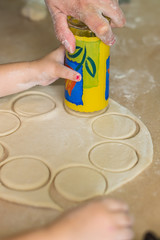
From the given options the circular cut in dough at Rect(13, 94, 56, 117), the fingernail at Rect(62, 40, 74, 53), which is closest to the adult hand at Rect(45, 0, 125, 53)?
the fingernail at Rect(62, 40, 74, 53)

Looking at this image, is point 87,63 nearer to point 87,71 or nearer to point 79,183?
point 87,71

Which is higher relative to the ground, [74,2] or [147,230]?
[74,2]

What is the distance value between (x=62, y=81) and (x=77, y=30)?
36 cm

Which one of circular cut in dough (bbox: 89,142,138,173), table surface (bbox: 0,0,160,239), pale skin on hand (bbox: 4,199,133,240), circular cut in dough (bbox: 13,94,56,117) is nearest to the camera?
pale skin on hand (bbox: 4,199,133,240)

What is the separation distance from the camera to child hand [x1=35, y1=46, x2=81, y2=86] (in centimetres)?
137

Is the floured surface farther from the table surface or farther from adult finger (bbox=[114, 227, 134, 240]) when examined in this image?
adult finger (bbox=[114, 227, 134, 240])

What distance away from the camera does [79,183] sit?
46.9 inches

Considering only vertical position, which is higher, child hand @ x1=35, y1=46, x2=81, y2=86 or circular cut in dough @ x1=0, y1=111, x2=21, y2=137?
child hand @ x1=35, y1=46, x2=81, y2=86

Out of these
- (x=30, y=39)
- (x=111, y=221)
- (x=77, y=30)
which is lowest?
(x=30, y=39)

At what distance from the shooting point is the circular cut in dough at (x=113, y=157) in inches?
49.5

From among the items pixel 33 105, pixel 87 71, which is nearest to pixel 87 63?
pixel 87 71

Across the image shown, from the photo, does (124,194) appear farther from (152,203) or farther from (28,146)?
(28,146)

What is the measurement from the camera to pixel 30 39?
6.52 feet

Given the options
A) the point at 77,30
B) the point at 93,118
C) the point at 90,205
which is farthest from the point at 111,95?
the point at 90,205
